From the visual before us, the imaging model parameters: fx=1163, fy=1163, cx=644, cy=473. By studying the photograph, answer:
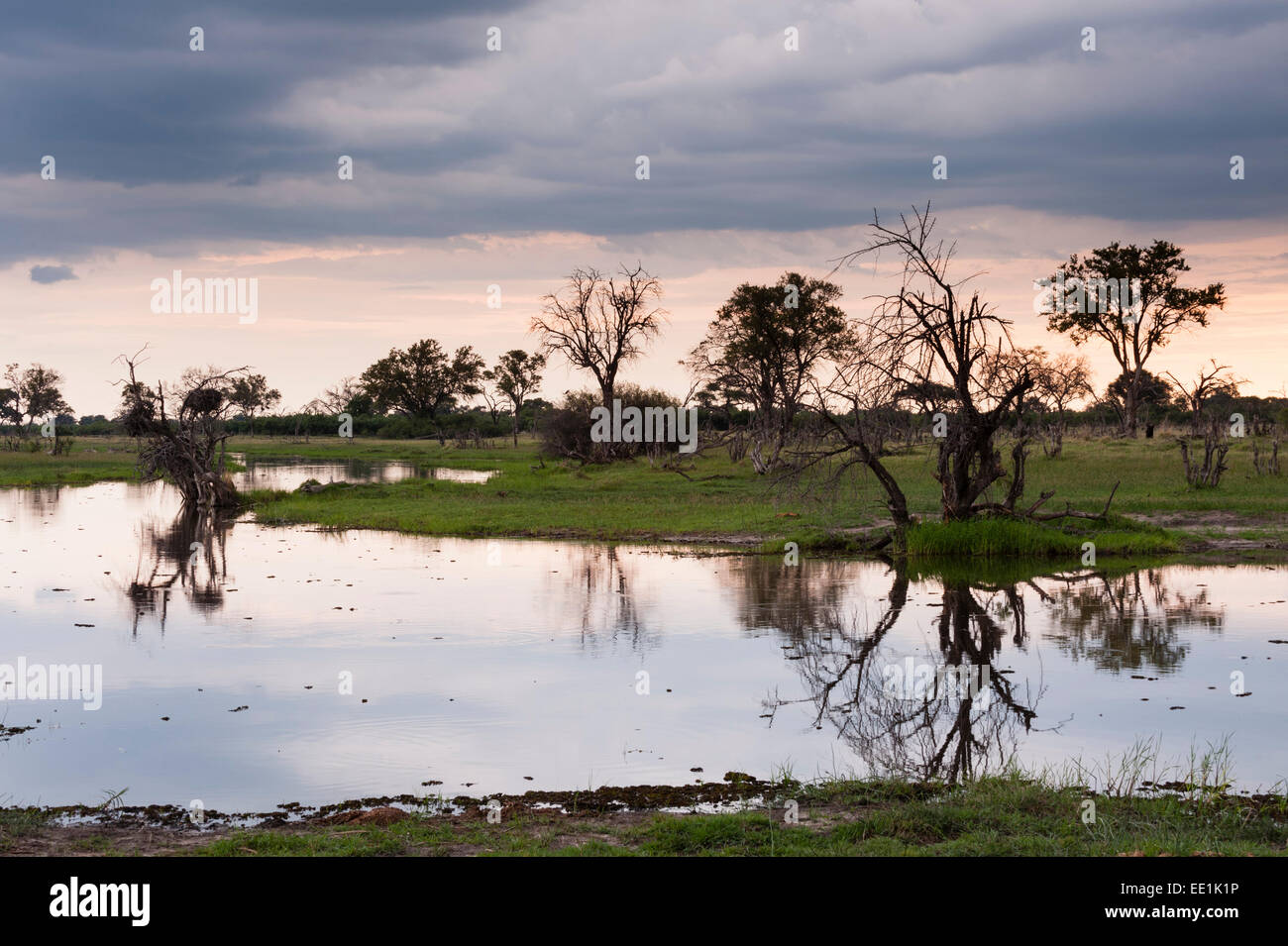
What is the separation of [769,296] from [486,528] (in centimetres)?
2938

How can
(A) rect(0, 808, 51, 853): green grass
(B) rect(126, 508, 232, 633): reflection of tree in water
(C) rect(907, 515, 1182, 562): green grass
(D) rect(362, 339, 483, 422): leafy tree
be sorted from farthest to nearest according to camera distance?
(D) rect(362, 339, 483, 422): leafy tree → (C) rect(907, 515, 1182, 562): green grass → (B) rect(126, 508, 232, 633): reflection of tree in water → (A) rect(0, 808, 51, 853): green grass

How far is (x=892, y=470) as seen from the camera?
1804 inches

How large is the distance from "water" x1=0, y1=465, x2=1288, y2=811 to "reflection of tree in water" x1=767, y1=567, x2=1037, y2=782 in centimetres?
4

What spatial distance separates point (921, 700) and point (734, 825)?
477 centimetres

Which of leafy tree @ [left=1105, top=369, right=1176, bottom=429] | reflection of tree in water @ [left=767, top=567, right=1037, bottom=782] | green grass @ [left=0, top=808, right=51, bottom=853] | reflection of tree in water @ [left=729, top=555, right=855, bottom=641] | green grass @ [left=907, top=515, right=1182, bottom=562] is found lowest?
reflection of tree in water @ [left=767, top=567, right=1037, bottom=782]

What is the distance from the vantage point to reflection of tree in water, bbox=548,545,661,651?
51.0ft

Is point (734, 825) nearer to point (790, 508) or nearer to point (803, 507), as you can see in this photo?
point (790, 508)

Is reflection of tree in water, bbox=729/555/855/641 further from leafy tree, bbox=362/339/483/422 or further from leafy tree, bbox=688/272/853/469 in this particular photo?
leafy tree, bbox=362/339/483/422

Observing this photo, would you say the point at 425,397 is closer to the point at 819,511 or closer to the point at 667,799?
the point at 819,511

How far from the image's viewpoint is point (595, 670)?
1345 centimetres

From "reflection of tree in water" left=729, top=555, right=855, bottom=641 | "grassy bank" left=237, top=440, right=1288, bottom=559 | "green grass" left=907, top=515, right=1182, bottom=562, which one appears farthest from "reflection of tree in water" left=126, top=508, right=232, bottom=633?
"green grass" left=907, top=515, right=1182, bottom=562

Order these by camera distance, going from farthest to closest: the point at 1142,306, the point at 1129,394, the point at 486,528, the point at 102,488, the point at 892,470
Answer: the point at 1142,306
the point at 1129,394
the point at 102,488
the point at 892,470
the point at 486,528

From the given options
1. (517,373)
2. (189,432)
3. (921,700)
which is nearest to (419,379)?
(517,373)
